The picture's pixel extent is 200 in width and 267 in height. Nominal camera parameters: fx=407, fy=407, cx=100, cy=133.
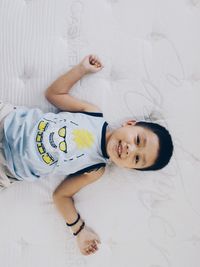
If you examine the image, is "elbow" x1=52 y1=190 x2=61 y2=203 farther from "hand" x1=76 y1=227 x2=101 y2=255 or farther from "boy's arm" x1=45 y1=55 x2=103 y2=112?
"boy's arm" x1=45 y1=55 x2=103 y2=112

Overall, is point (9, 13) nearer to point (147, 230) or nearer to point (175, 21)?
point (175, 21)

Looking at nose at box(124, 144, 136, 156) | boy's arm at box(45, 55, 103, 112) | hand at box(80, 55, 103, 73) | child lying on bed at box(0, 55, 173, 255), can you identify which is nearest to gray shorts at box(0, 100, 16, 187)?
child lying on bed at box(0, 55, 173, 255)

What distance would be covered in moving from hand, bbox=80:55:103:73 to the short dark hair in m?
0.20

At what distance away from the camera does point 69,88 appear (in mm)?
1146

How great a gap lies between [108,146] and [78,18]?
0.38m

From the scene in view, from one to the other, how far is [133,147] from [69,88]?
0.25 m

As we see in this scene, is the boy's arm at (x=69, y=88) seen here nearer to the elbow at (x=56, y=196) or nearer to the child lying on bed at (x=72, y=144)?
the child lying on bed at (x=72, y=144)

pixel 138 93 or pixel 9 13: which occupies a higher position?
pixel 9 13

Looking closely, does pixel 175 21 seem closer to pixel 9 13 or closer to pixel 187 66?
pixel 187 66

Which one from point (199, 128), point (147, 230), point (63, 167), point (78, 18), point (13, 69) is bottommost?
point (147, 230)

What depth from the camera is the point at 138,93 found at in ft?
3.84

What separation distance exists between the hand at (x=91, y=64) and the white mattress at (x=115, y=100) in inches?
0.9

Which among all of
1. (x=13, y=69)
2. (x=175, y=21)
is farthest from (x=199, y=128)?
(x=13, y=69)

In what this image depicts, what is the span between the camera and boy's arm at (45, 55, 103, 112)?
3.73 ft
